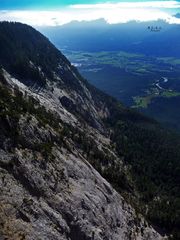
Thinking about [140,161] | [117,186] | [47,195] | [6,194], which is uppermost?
[6,194]

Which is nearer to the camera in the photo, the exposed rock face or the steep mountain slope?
the exposed rock face

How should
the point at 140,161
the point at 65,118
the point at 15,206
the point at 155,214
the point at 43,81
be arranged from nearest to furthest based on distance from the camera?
the point at 15,206, the point at 155,214, the point at 65,118, the point at 140,161, the point at 43,81

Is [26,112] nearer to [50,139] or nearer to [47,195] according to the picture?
[50,139]

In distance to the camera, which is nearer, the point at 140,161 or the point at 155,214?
the point at 155,214

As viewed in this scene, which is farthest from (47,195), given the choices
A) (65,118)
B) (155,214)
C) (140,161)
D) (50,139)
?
(140,161)

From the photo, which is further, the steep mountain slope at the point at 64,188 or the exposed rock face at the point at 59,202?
the steep mountain slope at the point at 64,188

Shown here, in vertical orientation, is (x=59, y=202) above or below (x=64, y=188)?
above

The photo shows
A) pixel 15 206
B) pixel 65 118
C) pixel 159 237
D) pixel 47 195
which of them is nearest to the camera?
pixel 15 206

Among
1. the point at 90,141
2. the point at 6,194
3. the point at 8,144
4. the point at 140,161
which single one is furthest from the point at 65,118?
the point at 6,194

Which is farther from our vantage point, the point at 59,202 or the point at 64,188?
the point at 64,188

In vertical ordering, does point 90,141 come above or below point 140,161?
above
